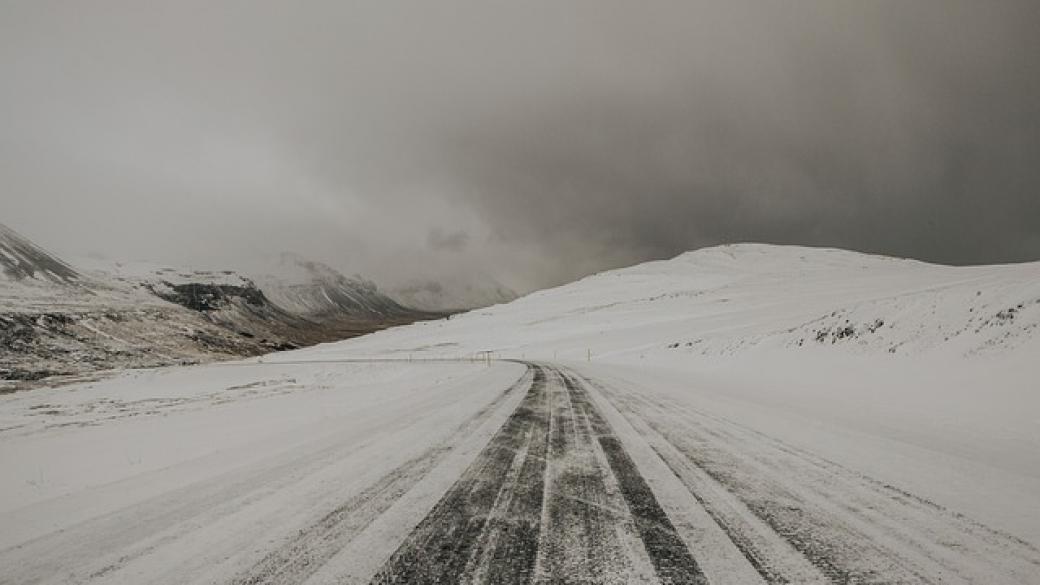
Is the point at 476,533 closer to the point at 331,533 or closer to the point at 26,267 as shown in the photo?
Answer: the point at 331,533

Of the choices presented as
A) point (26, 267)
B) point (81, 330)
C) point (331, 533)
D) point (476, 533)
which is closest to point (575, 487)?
point (476, 533)

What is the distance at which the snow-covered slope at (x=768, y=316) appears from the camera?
14477 mm

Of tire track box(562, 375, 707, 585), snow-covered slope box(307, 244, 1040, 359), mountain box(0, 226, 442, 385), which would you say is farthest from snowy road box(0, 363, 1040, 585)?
mountain box(0, 226, 442, 385)

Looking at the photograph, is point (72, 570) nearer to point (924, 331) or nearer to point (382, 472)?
point (382, 472)

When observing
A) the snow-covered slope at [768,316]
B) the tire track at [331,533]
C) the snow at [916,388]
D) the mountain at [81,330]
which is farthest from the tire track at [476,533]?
the mountain at [81,330]

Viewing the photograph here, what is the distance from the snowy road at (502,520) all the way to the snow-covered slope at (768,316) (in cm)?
1169

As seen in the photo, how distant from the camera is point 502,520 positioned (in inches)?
160

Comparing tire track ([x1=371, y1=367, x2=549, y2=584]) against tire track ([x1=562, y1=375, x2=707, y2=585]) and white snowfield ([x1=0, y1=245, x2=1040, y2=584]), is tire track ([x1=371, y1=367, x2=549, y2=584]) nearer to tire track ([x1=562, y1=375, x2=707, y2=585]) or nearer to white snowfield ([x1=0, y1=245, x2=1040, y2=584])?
white snowfield ([x1=0, y1=245, x2=1040, y2=584])

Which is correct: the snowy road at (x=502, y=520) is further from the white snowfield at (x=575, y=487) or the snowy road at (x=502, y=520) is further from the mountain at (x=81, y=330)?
the mountain at (x=81, y=330)

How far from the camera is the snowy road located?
10.7 ft

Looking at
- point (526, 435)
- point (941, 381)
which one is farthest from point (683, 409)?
point (941, 381)

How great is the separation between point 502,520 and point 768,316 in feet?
146

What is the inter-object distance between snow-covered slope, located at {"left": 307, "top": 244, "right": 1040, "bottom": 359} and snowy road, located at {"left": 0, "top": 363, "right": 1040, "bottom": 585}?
11.7m

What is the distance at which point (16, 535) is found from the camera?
13.6 ft
